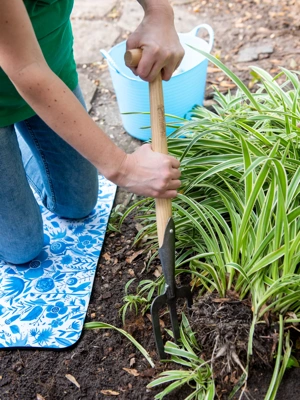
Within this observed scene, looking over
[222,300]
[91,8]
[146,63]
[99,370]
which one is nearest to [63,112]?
[146,63]

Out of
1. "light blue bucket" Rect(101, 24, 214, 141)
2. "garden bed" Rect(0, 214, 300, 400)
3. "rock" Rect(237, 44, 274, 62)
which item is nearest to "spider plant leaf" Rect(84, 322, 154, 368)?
"garden bed" Rect(0, 214, 300, 400)

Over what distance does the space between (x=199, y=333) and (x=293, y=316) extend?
0.30 m

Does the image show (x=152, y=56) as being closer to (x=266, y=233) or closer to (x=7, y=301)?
(x=266, y=233)

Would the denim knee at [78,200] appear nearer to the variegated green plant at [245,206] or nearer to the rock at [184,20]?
the variegated green plant at [245,206]

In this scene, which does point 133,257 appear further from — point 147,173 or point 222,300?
point 147,173

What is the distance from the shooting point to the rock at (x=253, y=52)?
10.5ft

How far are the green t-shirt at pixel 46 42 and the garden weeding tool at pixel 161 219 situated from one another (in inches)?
15.8

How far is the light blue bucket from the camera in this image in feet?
7.84

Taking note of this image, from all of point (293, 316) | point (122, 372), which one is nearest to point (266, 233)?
point (293, 316)

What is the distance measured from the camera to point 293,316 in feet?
5.15

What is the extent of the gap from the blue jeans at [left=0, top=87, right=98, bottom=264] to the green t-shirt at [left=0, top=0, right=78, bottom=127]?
9cm

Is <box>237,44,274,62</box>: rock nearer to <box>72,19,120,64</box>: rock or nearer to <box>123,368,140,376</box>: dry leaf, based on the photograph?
<box>72,19,120,64</box>: rock

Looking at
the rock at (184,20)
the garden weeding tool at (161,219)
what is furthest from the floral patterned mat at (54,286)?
the rock at (184,20)

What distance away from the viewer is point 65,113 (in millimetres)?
1318
